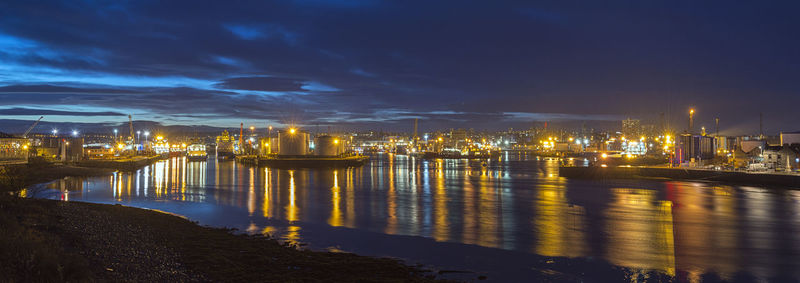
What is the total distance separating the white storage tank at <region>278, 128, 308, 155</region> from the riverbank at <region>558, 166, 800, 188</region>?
3863 centimetres

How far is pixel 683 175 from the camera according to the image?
4388 cm

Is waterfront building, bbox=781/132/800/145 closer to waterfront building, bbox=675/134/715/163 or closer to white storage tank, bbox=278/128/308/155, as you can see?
waterfront building, bbox=675/134/715/163

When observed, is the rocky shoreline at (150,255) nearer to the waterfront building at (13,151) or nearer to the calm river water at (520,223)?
the calm river water at (520,223)

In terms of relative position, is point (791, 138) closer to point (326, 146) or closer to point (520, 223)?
point (520, 223)

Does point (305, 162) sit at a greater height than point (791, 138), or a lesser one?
lesser

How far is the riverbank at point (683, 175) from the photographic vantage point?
36.3 m

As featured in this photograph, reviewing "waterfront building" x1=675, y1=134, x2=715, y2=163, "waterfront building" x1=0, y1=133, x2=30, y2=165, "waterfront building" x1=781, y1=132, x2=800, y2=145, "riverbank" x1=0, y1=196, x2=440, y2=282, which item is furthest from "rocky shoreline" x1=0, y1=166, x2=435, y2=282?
"waterfront building" x1=781, y1=132, x2=800, y2=145

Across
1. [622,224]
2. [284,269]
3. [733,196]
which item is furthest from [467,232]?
[733,196]

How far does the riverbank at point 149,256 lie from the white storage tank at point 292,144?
194ft

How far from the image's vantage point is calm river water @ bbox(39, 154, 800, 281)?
13.1 meters

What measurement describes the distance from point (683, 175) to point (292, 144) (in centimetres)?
5042

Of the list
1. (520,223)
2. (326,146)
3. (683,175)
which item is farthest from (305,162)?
Answer: (520,223)

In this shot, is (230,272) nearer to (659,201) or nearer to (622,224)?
(622,224)

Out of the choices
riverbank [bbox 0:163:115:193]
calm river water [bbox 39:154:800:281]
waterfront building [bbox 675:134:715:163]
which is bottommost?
calm river water [bbox 39:154:800:281]
